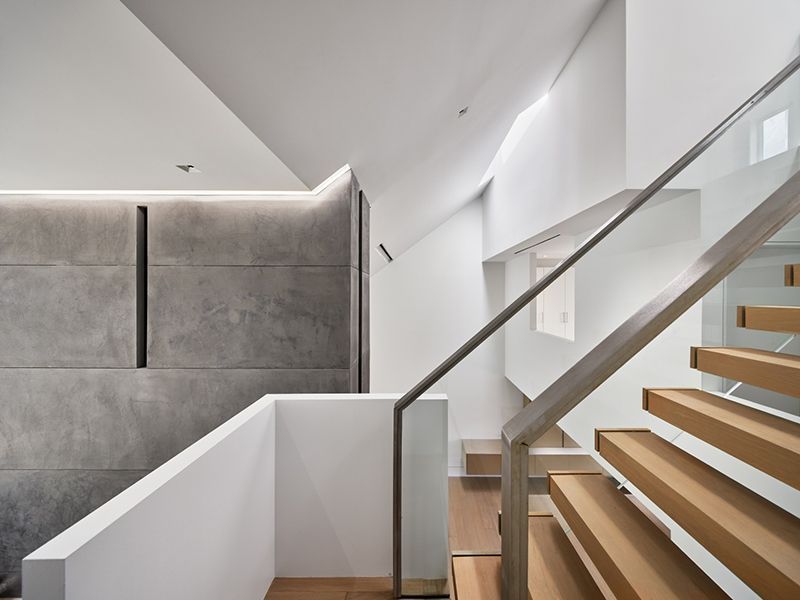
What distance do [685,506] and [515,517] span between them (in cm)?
43

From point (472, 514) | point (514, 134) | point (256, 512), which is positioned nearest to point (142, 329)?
point (256, 512)

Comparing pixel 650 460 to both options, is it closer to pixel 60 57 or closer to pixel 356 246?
pixel 60 57

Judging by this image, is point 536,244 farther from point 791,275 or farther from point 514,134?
point 791,275

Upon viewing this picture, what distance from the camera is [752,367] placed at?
3.52 feet

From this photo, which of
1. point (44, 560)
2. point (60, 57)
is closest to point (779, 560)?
point (44, 560)

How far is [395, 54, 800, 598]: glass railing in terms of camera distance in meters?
0.92

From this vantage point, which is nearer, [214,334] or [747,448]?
[747,448]

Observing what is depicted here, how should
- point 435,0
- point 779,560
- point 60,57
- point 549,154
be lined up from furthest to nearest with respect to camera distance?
point 549,154 < point 435,0 < point 60,57 < point 779,560

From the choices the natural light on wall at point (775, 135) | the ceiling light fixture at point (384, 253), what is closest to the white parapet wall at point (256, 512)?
the natural light on wall at point (775, 135)

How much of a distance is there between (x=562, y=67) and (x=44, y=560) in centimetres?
382

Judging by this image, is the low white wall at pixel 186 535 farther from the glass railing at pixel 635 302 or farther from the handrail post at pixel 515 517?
the handrail post at pixel 515 517

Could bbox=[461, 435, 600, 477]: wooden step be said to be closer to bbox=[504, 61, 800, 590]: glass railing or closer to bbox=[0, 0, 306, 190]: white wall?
bbox=[504, 61, 800, 590]: glass railing

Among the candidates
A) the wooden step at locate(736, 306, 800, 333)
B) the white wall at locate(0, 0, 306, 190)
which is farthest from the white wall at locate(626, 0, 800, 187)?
the white wall at locate(0, 0, 306, 190)

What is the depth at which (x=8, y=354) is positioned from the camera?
2.59m
